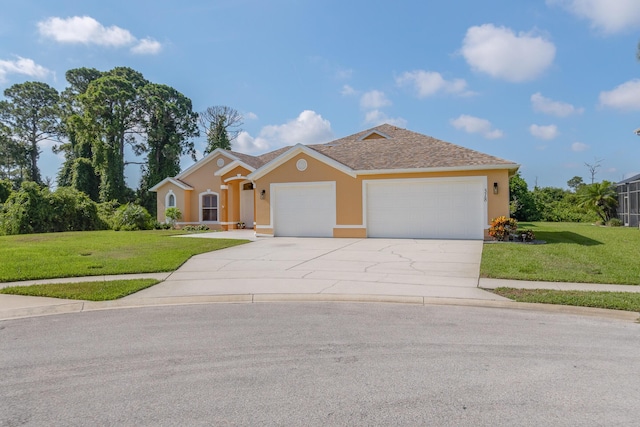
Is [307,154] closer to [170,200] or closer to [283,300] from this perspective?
[283,300]

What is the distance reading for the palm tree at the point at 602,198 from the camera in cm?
2864

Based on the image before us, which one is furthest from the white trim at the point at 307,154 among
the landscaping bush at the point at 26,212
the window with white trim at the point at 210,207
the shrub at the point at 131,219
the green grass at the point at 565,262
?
the landscaping bush at the point at 26,212

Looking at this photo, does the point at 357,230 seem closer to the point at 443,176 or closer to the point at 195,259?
the point at 443,176

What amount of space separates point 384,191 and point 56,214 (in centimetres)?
1966

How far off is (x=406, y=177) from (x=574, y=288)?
10239 mm

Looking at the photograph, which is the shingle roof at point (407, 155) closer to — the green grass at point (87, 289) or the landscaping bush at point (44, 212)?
the green grass at point (87, 289)

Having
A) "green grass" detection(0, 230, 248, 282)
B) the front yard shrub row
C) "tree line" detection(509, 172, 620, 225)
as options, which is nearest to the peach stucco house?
"green grass" detection(0, 230, 248, 282)

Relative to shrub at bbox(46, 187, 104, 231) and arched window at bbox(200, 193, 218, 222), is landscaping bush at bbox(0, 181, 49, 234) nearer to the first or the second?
shrub at bbox(46, 187, 104, 231)

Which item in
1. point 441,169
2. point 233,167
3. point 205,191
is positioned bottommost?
point 205,191

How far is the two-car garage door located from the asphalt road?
10.8 meters

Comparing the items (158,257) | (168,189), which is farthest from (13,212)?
(158,257)

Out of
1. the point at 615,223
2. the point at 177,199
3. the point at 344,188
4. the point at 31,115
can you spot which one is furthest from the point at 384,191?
the point at 31,115

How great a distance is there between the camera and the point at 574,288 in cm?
758

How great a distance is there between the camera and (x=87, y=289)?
7879 millimetres
